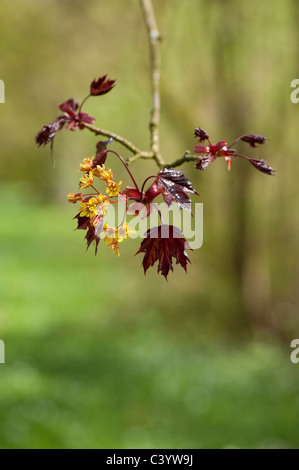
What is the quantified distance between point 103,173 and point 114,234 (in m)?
0.13

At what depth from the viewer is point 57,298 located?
11.8 meters

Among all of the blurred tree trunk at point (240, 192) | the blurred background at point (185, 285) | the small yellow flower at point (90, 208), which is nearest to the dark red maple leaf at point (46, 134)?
the small yellow flower at point (90, 208)

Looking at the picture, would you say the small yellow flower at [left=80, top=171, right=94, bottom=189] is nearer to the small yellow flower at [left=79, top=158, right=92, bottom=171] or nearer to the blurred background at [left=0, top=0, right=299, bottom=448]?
the small yellow flower at [left=79, top=158, right=92, bottom=171]

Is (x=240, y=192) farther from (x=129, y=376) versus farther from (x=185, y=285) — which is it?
(x=129, y=376)

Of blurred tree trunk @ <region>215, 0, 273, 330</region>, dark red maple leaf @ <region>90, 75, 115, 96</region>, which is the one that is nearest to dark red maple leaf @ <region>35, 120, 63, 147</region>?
dark red maple leaf @ <region>90, 75, 115, 96</region>

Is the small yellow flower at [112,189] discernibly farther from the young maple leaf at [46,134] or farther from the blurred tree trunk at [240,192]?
the blurred tree trunk at [240,192]

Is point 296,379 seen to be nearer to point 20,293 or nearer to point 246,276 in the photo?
point 246,276

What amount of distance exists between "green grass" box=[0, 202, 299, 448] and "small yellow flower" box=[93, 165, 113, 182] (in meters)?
4.55

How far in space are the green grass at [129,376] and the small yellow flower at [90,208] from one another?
454cm

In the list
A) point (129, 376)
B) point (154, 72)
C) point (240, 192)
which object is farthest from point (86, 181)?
point (240, 192)

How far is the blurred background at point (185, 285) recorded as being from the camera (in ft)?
21.3

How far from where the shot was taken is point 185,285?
31.3 ft

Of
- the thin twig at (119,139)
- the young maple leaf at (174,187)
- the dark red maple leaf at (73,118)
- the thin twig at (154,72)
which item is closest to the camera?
the young maple leaf at (174,187)

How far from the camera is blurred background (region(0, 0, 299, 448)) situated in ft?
21.3
